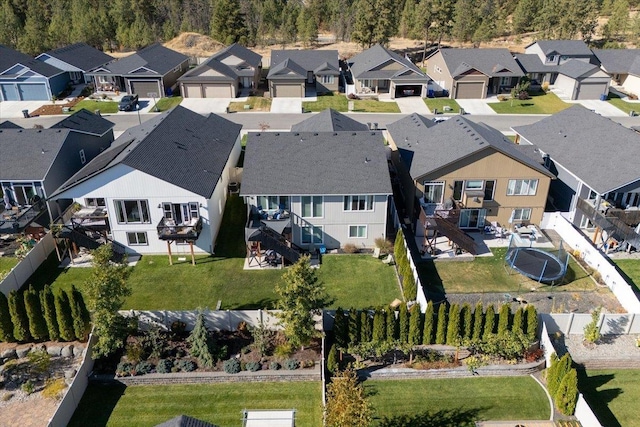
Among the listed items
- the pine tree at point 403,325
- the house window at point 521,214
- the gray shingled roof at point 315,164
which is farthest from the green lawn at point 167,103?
the pine tree at point 403,325

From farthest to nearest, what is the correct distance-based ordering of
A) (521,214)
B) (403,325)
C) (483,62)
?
(483,62)
(521,214)
(403,325)

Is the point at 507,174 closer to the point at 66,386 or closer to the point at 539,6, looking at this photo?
the point at 66,386

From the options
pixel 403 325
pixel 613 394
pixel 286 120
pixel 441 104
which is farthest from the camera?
pixel 441 104

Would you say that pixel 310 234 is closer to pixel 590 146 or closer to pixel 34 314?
pixel 34 314

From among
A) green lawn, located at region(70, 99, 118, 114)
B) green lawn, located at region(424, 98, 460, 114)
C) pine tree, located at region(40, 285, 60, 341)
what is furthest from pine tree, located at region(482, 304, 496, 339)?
green lawn, located at region(70, 99, 118, 114)

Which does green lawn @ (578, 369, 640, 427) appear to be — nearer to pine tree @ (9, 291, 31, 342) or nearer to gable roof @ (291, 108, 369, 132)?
gable roof @ (291, 108, 369, 132)

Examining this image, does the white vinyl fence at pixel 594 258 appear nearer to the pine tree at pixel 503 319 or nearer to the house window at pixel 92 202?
the pine tree at pixel 503 319

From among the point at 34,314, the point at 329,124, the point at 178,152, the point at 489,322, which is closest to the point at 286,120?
the point at 329,124

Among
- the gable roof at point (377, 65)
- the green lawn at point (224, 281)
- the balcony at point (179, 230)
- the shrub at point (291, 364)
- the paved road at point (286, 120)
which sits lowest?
the green lawn at point (224, 281)

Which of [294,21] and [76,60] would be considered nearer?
[76,60]
